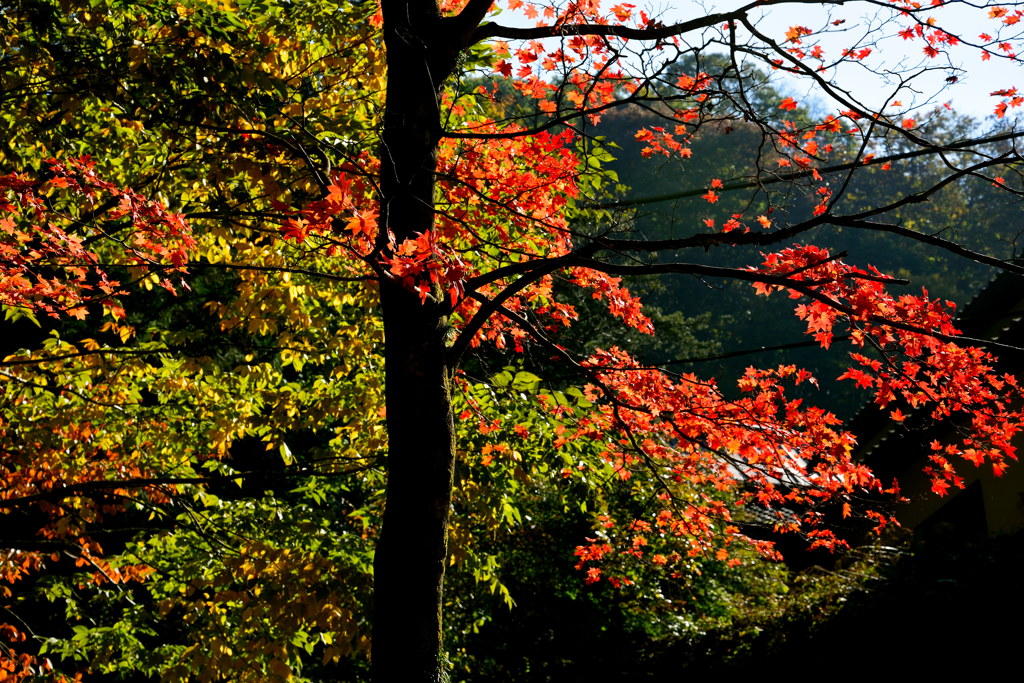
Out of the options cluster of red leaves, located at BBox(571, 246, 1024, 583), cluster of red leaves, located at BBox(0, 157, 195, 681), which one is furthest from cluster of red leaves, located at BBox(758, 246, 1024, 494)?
cluster of red leaves, located at BBox(0, 157, 195, 681)

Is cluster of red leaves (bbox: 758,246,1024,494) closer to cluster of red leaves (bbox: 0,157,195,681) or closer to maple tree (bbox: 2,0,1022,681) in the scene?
maple tree (bbox: 2,0,1022,681)

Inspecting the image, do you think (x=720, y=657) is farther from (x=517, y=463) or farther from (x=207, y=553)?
(x=207, y=553)

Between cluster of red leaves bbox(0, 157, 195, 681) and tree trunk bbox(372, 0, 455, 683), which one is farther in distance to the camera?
cluster of red leaves bbox(0, 157, 195, 681)

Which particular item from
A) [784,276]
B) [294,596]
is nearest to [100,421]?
[294,596]

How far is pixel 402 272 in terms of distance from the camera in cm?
306

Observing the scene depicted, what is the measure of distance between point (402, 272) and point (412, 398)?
0.86m

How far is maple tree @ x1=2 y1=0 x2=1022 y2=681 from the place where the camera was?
11.8ft

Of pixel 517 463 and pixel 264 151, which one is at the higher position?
pixel 264 151

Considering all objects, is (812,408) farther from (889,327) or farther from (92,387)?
(92,387)

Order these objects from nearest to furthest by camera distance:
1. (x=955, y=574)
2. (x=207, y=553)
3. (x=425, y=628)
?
(x=425, y=628), (x=955, y=574), (x=207, y=553)

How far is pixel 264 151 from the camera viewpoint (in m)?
4.63

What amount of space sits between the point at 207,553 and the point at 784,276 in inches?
233

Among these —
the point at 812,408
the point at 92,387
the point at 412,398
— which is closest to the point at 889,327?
the point at 812,408

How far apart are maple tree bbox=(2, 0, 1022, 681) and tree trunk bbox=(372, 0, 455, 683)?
0.5 inches
